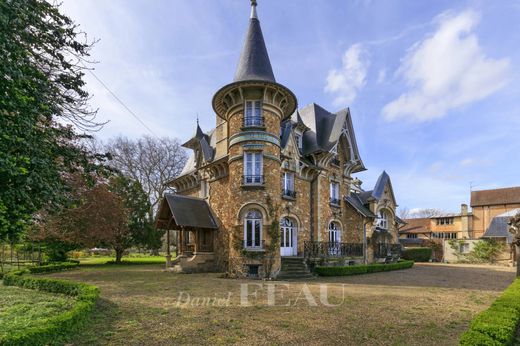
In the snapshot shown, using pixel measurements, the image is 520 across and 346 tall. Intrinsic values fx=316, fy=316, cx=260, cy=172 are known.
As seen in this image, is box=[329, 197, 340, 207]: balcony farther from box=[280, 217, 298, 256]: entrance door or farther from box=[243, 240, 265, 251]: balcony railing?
box=[243, 240, 265, 251]: balcony railing

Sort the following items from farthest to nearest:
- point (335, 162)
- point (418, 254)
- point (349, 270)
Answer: point (418, 254) → point (335, 162) → point (349, 270)

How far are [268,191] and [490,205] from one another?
126ft

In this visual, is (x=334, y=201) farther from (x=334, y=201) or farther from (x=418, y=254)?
(x=418, y=254)

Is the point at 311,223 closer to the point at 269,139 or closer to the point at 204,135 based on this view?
the point at 269,139

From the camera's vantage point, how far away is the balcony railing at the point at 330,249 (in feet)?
58.7

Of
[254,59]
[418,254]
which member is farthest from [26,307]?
[418,254]

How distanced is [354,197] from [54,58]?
873 inches

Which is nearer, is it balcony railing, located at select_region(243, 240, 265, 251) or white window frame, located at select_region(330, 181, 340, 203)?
balcony railing, located at select_region(243, 240, 265, 251)

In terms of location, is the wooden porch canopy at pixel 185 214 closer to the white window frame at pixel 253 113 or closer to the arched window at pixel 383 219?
the white window frame at pixel 253 113

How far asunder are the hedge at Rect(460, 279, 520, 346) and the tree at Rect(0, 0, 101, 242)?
286 inches

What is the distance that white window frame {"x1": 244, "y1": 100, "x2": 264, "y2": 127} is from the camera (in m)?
16.5

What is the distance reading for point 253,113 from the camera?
1670 cm

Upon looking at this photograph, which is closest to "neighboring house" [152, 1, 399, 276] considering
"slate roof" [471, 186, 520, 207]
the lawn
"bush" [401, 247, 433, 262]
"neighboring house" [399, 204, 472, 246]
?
the lawn

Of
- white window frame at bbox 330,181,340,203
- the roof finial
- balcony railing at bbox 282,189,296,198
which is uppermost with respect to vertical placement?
the roof finial
